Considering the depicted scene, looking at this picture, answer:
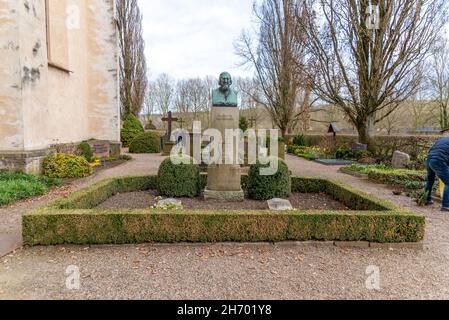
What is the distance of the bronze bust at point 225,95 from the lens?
608cm

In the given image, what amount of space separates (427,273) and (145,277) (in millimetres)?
3362

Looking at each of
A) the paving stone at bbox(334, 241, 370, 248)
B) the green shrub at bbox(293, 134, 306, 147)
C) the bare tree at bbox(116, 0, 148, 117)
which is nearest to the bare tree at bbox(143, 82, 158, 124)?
the bare tree at bbox(116, 0, 148, 117)

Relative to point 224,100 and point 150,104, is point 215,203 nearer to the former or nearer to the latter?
point 224,100

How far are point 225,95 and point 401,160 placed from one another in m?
8.85

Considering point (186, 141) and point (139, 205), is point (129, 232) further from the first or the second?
point (186, 141)

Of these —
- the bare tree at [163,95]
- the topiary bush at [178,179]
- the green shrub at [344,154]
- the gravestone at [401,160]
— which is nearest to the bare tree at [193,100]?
the bare tree at [163,95]

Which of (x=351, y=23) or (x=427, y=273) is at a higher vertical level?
(x=351, y=23)

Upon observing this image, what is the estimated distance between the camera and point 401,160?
11133mm

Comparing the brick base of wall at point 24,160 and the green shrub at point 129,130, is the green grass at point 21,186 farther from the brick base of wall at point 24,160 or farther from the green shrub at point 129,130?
the green shrub at point 129,130

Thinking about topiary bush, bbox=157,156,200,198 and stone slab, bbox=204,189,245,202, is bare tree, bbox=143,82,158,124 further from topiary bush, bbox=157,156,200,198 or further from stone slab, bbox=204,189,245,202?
stone slab, bbox=204,189,245,202

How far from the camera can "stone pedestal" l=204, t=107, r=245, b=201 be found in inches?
239

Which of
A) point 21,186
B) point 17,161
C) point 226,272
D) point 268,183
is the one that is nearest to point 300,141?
point 268,183
